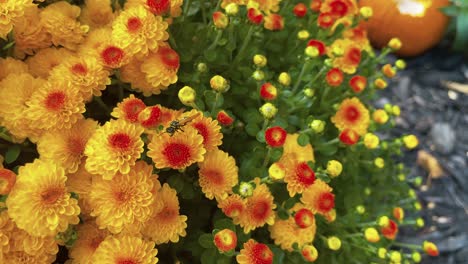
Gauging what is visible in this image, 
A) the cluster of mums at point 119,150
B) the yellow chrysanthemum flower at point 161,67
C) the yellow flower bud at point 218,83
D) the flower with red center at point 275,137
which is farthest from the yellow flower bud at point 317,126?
the yellow chrysanthemum flower at point 161,67

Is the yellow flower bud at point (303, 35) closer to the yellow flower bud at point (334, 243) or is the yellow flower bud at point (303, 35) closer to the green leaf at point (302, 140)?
the green leaf at point (302, 140)

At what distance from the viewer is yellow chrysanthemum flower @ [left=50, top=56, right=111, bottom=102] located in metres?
1.06

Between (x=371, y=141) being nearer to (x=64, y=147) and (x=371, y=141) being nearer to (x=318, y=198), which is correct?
(x=318, y=198)

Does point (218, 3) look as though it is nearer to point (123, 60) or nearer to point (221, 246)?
point (123, 60)

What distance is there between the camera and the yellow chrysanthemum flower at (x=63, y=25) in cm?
113

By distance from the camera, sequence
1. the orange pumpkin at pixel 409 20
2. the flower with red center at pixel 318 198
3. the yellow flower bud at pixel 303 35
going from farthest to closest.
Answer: the orange pumpkin at pixel 409 20 < the yellow flower bud at pixel 303 35 < the flower with red center at pixel 318 198

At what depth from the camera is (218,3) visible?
4.12 ft

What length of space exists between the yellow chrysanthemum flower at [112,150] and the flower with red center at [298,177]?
33cm

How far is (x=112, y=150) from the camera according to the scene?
0.93 m

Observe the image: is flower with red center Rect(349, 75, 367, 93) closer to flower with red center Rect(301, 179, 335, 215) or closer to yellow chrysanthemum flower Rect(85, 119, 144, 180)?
flower with red center Rect(301, 179, 335, 215)

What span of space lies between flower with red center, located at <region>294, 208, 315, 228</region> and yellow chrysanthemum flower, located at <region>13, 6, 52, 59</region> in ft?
2.33

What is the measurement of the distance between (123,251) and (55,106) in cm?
32

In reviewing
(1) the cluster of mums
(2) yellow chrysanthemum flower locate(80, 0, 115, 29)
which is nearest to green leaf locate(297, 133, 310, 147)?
(1) the cluster of mums

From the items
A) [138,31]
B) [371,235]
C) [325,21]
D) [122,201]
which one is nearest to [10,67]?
[138,31]
